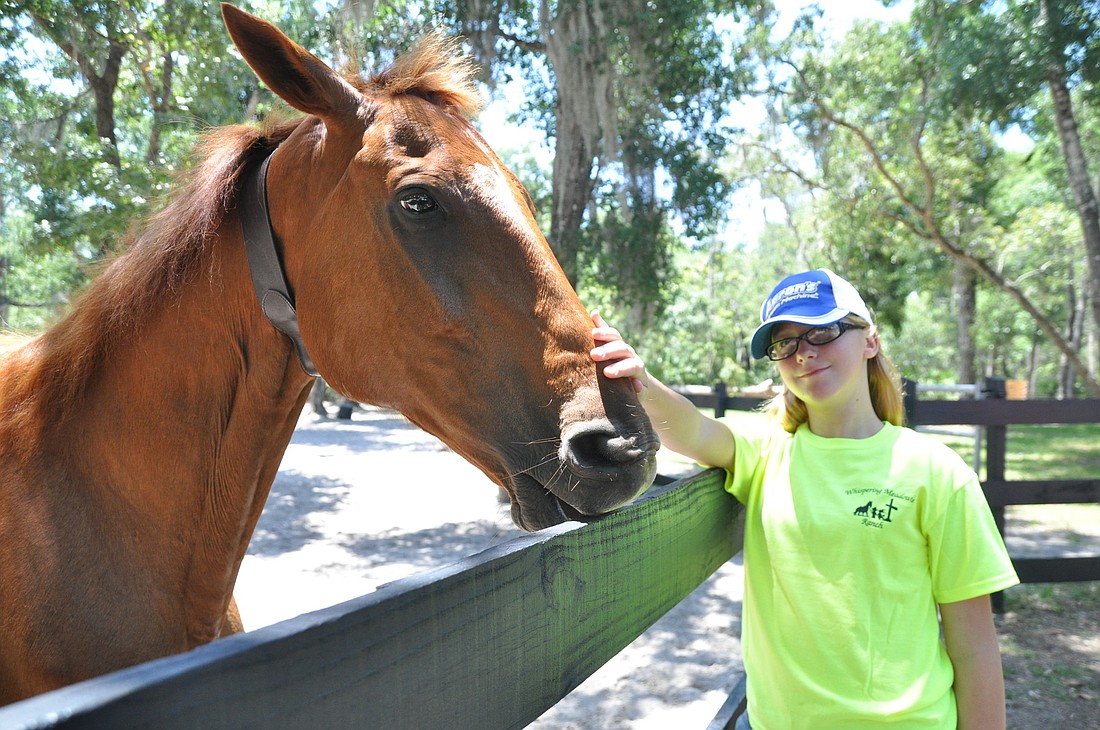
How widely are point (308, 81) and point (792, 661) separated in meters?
1.83

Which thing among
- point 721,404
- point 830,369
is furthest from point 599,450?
point 721,404

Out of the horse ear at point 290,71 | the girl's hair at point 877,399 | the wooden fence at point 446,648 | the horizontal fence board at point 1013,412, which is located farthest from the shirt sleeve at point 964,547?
the horizontal fence board at point 1013,412

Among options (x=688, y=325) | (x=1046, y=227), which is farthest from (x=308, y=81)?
(x=688, y=325)

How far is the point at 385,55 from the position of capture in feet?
29.3

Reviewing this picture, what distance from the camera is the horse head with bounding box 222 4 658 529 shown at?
1.40 metres

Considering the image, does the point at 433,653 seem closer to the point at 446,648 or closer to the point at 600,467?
the point at 446,648

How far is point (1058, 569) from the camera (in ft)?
16.5

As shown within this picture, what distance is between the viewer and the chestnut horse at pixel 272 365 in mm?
1493

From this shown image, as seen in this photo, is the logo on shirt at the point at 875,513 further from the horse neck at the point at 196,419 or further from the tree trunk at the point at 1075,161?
the tree trunk at the point at 1075,161

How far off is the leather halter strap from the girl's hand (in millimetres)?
740

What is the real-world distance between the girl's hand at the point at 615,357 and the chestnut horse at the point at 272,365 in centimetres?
3

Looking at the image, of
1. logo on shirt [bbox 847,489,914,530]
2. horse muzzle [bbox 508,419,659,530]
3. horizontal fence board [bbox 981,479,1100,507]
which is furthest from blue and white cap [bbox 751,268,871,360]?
horizontal fence board [bbox 981,479,1100,507]

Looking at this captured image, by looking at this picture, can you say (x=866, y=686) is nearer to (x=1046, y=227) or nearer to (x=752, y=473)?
(x=752, y=473)

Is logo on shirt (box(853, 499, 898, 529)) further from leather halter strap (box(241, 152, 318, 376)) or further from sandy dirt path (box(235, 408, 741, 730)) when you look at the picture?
leather halter strap (box(241, 152, 318, 376))
